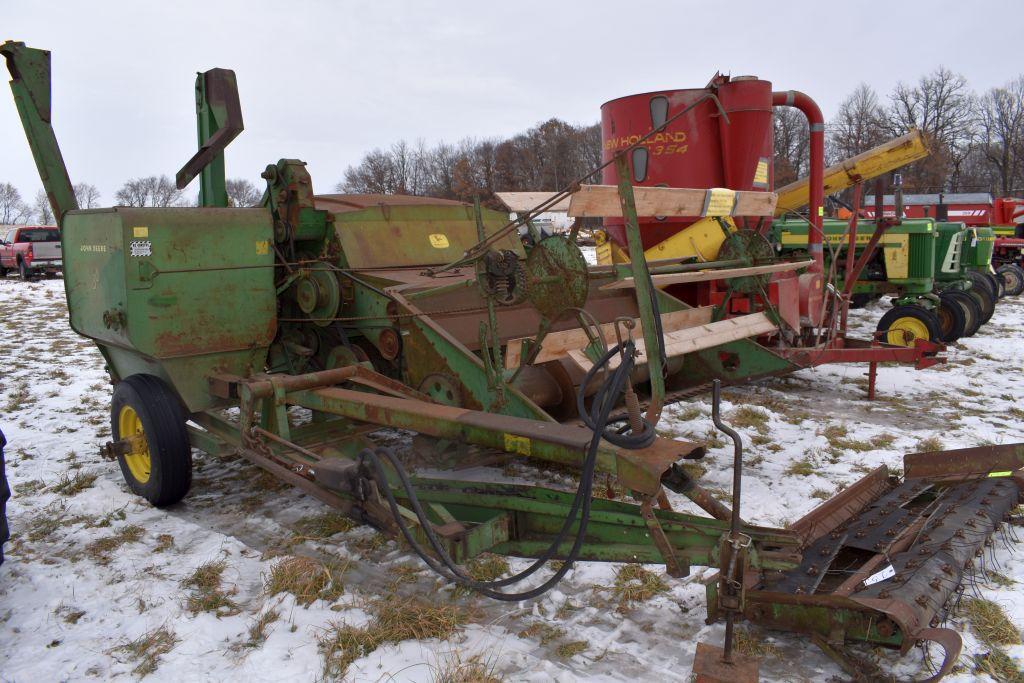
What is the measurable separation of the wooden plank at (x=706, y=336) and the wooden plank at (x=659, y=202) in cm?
84

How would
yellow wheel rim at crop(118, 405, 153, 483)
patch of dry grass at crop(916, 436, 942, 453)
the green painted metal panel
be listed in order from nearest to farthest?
the green painted metal panel < yellow wheel rim at crop(118, 405, 153, 483) < patch of dry grass at crop(916, 436, 942, 453)

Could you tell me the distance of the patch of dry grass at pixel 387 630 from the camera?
2.88m

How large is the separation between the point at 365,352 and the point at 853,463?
326 centimetres

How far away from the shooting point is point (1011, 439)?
543cm

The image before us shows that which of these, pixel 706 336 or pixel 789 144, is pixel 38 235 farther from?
pixel 789 144

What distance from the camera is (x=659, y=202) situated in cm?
352

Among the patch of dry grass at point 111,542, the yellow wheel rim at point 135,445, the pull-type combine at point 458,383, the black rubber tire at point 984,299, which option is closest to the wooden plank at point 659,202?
the pull-type combine at point 458,383

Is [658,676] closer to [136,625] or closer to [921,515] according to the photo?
[921,515]

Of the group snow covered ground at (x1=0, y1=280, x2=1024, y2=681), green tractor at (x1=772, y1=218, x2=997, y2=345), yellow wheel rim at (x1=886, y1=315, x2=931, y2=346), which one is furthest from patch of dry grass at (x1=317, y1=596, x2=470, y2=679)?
green tractor at (x1=772, y1=218, x2=997, y2=345)

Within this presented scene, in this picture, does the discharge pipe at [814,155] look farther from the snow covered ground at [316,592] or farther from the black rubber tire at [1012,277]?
the black rubber tire at [1012,277]

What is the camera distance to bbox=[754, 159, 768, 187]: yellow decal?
314 inches

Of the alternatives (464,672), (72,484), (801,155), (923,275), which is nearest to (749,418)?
(464,672)

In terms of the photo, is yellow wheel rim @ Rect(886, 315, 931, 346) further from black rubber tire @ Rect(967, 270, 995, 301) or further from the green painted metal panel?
the green painted metal panel

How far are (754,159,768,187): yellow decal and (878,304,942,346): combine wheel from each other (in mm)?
2230
